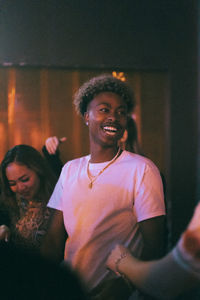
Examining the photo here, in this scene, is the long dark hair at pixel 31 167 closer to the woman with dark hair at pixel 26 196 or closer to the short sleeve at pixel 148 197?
the woman with dark hair at pixel 26 196

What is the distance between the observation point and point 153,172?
915mm

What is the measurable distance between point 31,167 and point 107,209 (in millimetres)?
460

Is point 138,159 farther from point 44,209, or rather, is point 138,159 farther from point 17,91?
point 17,91

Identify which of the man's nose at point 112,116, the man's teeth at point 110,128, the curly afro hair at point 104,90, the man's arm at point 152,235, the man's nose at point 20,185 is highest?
the curly afro hair at point 104,90

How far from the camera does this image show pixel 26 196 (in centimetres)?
117

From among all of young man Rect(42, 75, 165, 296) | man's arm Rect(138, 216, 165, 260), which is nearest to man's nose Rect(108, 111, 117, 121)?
young man Rect(42, 75, 165, 296)

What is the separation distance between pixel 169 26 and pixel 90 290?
3.91ft

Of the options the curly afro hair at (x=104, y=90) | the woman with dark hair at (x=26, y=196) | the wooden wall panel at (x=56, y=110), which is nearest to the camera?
the curly afro hair at (x=104, y=90)

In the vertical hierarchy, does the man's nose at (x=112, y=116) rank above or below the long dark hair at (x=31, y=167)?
above

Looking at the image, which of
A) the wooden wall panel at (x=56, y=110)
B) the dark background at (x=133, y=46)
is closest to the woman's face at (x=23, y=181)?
the wooden wall panel at (x=56, y=110)

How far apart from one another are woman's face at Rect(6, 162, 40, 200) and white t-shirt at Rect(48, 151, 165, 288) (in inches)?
→ 8.2

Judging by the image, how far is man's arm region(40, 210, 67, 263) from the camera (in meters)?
1.06

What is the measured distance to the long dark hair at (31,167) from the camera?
1170mm

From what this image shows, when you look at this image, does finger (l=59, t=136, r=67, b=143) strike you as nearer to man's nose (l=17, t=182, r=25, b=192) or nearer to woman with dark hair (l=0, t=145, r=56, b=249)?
woman with dark hair (l=0, t=145, r=56, b=249)
